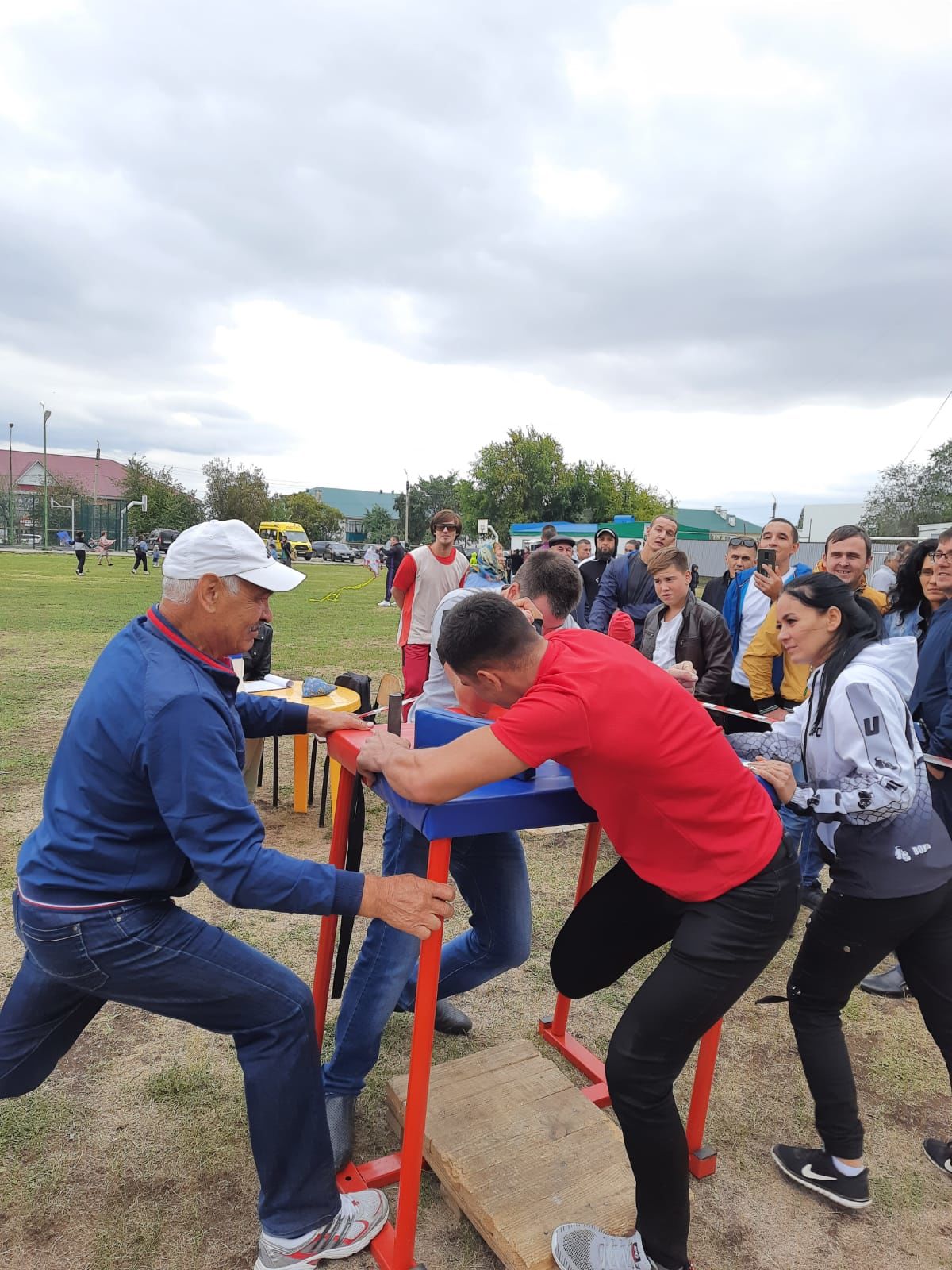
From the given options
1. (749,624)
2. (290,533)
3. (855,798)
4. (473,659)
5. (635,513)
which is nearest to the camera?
(473,659)

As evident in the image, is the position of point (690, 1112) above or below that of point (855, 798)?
below

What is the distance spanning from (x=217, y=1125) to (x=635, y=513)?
63.0 metres

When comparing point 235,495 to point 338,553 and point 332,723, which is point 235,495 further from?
point 332,723

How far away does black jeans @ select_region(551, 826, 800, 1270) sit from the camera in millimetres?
1885

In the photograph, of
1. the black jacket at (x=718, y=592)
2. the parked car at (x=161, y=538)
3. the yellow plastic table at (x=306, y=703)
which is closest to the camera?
the yellow plastic table at (x=306, y=703)

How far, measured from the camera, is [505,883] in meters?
2.77

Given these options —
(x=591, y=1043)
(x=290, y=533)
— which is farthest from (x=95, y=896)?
(x=290, y=533)

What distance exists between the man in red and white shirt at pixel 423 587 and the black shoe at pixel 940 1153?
4.11 meters

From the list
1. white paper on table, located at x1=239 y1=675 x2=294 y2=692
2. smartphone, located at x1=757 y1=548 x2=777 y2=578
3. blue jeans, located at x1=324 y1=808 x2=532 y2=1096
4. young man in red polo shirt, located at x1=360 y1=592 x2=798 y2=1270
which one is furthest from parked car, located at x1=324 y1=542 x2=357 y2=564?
young man in red polo shirt, located at x1=360 y1=592 x2=798 y2=1270

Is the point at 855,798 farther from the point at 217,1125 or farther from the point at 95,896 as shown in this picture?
the point at 217,1125

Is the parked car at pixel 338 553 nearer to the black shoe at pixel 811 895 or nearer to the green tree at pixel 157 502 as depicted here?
the green tree at pixel 157 502

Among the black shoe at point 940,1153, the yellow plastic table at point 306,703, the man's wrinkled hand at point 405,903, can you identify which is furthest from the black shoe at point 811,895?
the man's wrinkled hand at point 405,903

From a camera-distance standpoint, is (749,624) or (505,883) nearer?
(505,883)

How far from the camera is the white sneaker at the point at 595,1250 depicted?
2.00m
